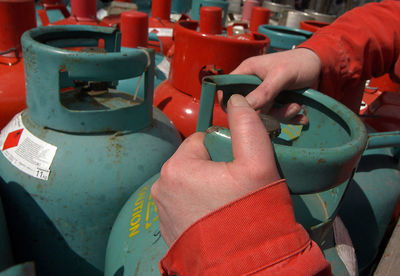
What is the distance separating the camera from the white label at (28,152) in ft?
2.44

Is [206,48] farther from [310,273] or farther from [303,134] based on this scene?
[310,273]

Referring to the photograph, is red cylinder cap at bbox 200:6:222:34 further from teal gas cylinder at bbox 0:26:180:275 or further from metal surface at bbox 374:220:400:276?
metal surface at bbox 374:220:400:276

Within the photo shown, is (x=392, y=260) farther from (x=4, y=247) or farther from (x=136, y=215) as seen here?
(x=4, y=247)

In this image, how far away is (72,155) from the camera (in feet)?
2.45

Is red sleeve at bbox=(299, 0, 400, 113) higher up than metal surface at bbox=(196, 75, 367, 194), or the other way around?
red sleeve at bbox=(299, 0, 400, 113)

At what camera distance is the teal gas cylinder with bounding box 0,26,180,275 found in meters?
0.72

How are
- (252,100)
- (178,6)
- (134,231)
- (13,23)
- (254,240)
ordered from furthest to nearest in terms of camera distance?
(178,6)
(13,23)
(134,231)
(252,100)
(254,240)

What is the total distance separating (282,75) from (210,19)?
1.22 m

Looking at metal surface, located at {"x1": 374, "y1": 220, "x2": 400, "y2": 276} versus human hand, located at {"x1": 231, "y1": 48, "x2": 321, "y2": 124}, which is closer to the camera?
human hand, located at {"x1": 231, "y1": 48, "x2": 321, "y2": 124}

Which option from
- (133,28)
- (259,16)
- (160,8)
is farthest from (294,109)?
(160,8)

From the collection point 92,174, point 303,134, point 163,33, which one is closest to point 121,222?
point 92,174

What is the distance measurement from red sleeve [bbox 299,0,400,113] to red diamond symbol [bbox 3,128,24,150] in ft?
2.36

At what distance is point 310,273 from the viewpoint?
386 mm

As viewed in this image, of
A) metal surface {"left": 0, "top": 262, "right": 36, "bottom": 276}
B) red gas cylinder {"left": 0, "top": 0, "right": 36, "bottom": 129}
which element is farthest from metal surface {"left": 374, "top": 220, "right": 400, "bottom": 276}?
red gas cylinder {"left": 0, "top": 0, "right": 36, "bottom": 129}
